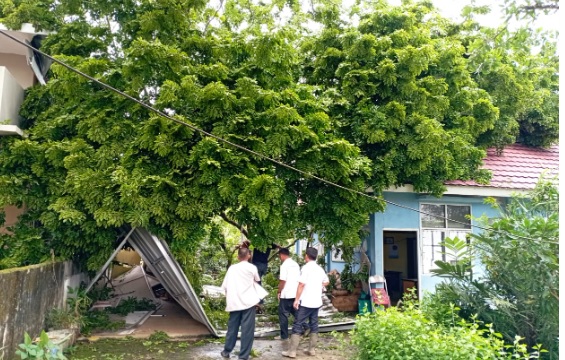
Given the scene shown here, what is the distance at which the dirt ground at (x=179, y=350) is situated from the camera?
6840 mm

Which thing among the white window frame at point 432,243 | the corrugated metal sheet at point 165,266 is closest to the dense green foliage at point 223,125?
the corrugated metal sheet at point 165,266

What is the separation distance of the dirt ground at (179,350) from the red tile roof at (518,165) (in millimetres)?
4574

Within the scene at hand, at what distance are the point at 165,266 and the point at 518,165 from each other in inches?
343

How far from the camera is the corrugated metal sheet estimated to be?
7480 mm

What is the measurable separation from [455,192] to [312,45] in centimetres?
443

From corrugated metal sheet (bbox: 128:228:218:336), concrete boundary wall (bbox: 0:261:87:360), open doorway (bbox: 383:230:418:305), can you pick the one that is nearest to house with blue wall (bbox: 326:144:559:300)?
open doorway (bbox: 383:230:418:305)

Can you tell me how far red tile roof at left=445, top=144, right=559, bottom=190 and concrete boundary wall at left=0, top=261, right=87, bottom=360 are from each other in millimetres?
7698

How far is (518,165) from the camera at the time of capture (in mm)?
11133

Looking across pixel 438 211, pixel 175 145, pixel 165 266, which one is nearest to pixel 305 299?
pixel 165 266

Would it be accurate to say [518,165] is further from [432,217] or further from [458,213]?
[432,217]

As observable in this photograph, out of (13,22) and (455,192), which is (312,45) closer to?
(455,192)

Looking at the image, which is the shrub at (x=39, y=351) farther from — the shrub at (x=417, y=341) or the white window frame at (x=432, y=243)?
the white window frame at (x=432, y=243)

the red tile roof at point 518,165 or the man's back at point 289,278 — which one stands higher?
the red tile roof at point 518,165

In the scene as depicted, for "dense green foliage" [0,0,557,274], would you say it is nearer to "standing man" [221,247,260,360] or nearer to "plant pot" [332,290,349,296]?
"standing man" [221,247,260,360]
